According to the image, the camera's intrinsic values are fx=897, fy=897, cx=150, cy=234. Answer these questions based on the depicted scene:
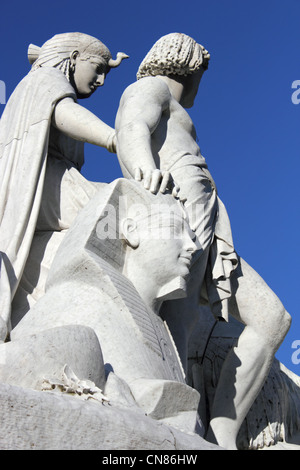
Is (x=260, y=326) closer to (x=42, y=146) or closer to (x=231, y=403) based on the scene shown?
(x=231, y=403)

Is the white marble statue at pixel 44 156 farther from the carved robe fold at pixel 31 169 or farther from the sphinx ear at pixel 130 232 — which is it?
the sphinx ear at pixel 130 232

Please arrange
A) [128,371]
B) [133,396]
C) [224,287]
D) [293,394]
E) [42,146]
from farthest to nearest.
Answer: [293,394] < [42,146] < [224,287] < [128,371] < [133,396]

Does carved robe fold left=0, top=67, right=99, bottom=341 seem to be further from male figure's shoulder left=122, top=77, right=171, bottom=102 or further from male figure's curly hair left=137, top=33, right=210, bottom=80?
male figure's curly hair left=137, top=33, right=210, bottom=80

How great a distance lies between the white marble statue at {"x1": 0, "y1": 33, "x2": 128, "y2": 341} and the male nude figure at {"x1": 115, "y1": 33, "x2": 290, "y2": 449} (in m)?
0.32

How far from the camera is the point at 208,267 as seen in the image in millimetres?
4711

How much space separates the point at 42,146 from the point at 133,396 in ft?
6.92

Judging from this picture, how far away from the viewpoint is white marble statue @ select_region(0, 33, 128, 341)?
467 centimetres

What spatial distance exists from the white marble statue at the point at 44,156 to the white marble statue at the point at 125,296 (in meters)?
0.62

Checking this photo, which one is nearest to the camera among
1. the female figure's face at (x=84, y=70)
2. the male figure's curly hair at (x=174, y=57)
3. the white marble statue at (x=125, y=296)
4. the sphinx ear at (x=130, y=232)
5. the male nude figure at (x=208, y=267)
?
the white marble statue at (x=125, y=296)

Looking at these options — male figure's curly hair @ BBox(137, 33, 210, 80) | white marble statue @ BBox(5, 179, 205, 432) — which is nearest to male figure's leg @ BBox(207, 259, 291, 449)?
white marble statue @ BBox(5, 179, 205, 432)

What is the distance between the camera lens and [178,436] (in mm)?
2670

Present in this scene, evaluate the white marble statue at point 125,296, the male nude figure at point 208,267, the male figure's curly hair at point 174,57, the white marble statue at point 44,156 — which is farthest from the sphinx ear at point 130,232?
the male figure's curly hair at point 174,57

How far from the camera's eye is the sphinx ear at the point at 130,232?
4.10 metres
